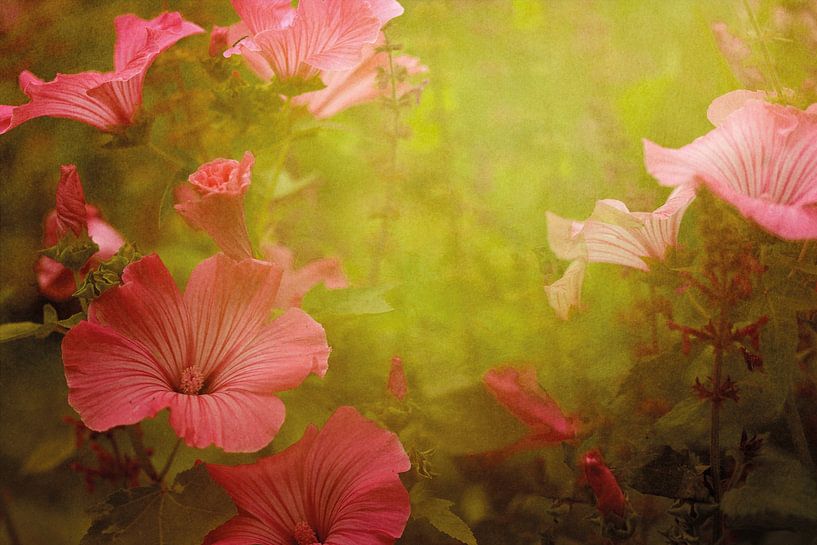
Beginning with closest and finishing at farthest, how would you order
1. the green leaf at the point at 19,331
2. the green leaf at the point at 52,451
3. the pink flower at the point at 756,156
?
the pink flower at the point at 756,156 < the green leaf at the point at 19,331 < the green leaf at the point at 52,451

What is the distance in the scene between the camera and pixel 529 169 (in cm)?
64

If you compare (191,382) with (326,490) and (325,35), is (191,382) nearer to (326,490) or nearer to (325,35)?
(326,490)

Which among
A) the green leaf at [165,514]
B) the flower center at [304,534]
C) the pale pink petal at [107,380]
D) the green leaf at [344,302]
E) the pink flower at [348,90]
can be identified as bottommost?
the green leaf at [165,514]

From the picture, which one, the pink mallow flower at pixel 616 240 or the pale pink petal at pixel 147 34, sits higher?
the pale pink petal at pixel 147 34

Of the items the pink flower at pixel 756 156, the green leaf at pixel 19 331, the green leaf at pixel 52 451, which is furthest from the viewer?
the green leaf at pixel 52 451

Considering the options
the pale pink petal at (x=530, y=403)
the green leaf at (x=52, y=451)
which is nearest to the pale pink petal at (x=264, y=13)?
the pale pink petal at (x=530, y=403)

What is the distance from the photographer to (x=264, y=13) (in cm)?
42

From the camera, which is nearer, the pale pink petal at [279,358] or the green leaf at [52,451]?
the pale pink petal at [279,358]

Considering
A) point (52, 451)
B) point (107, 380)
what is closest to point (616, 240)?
point (107, 380)

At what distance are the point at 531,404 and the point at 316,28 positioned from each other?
0.78ft

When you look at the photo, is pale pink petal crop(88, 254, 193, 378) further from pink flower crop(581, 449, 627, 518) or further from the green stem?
the green stem

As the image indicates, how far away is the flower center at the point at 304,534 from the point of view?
0.40m

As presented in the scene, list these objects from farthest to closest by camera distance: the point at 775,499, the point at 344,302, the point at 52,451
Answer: the point at 52,451, the point at 344,302, the point at 775,499

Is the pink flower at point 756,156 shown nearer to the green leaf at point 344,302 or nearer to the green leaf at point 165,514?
the green leaf at point 344,302
